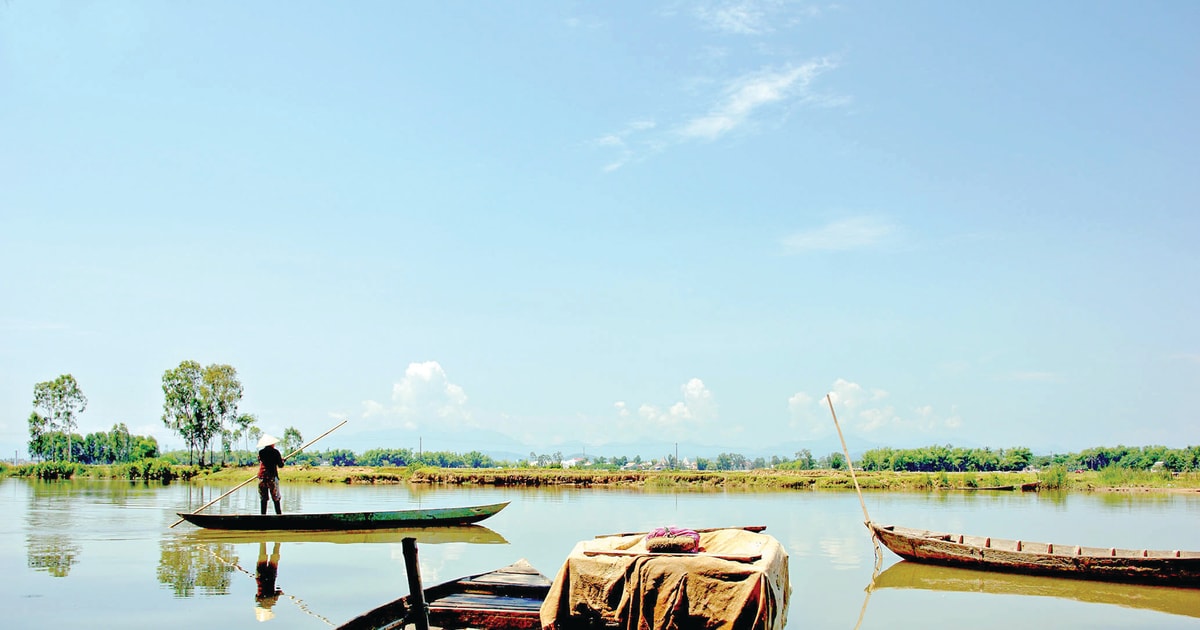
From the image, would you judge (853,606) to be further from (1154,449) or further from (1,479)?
(1154,449)

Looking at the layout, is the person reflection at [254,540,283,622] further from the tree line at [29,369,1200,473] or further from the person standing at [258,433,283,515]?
the tree line at [29,369,1200,473]

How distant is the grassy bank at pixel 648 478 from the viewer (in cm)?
3456

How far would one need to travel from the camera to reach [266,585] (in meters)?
10.4

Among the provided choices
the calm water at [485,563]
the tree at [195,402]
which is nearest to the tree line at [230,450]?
the tree at [195,402]

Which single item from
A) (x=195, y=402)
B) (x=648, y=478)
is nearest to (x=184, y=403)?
(x=195, y=402)

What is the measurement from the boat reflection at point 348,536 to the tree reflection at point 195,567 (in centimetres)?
75

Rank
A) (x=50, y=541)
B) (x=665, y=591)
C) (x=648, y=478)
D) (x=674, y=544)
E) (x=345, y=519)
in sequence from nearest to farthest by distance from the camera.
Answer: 1. (x=665, y=591)
2. (x=674, y=544)
3. (x=50, y=541)
4. (x=345, y=519)
5. (x=648, y=478)

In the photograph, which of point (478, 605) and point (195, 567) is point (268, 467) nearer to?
point (195, 567)

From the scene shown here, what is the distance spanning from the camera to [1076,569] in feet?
38.8

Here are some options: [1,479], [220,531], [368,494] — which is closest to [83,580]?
[220,531]

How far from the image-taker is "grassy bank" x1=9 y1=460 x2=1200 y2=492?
34.6 meters

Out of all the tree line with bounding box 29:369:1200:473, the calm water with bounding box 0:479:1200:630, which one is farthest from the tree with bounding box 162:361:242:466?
the calm water with bounding box 0:479:1200:630

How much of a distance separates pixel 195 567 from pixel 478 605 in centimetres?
617

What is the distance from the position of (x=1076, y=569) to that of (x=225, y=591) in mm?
11353
